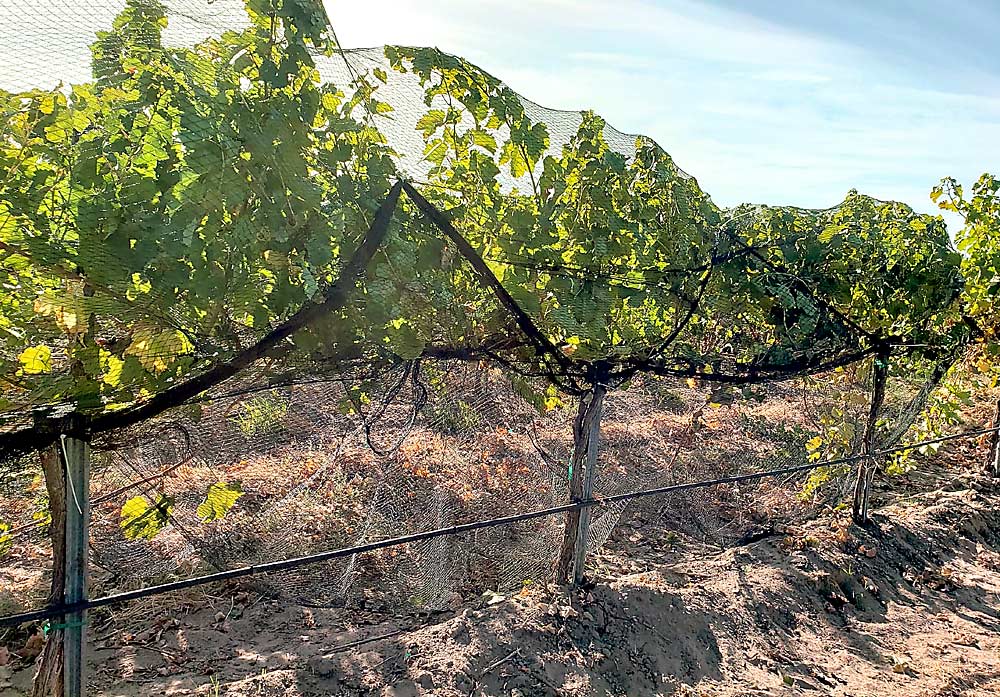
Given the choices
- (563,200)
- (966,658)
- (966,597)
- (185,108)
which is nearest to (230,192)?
(185,108)

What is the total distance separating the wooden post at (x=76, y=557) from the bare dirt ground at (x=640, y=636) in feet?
2.93

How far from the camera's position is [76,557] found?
2.53 meters

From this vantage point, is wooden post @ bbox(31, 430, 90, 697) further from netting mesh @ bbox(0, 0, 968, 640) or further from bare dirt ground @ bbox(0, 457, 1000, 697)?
bare dirt ground @ bbox(0, 457, 1000, 697)

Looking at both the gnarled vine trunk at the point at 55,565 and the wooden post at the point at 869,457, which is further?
the wooden post at the point at 869,457

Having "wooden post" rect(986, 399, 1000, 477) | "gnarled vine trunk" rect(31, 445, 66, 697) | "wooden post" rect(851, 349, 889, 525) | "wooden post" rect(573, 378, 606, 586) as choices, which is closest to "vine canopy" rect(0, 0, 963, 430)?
"wooden post" rect(573, 378, 606, 586)

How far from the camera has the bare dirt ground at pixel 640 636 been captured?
11.5 ft

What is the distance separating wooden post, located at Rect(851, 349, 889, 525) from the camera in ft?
17.6

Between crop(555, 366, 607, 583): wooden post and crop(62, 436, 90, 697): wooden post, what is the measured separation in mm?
2349

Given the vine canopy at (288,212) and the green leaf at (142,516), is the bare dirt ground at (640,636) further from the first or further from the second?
the vine canopy at (288,212)

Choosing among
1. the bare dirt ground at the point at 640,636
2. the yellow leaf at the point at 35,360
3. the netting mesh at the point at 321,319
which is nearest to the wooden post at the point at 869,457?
the netting mesh at the point at 321,319

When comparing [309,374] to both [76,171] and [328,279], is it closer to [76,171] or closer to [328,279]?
[328,279]

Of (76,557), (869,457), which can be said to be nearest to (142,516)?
(76,557)

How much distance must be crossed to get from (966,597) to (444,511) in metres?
3.54

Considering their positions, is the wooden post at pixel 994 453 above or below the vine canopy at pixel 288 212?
below
